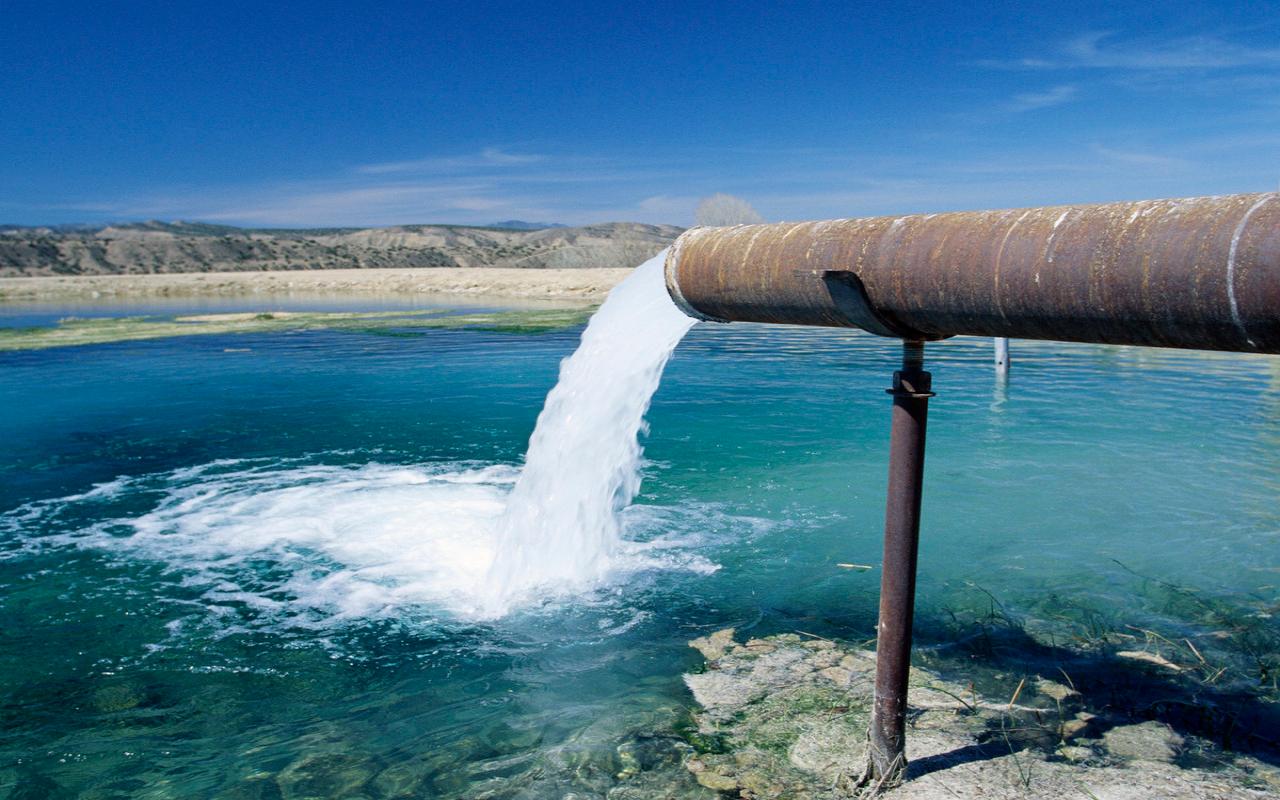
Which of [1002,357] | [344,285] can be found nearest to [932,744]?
[1002,357]

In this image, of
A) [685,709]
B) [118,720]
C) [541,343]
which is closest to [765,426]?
[685,709]

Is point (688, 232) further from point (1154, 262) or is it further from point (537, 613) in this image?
point (537, 613)

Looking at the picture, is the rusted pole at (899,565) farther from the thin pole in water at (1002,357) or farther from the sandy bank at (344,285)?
the sandy bank at (344,285)

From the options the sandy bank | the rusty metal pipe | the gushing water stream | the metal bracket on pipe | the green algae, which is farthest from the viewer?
the sandy bank

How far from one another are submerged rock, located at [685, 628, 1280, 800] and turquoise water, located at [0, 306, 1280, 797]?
0.26 metres

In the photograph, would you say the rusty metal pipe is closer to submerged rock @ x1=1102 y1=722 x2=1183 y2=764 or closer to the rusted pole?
the rusted pole

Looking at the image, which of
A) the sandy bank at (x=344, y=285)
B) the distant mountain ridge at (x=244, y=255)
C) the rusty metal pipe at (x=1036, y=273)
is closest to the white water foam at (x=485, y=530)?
Answer: the rusty metal pipe at (x=1036, y=273)

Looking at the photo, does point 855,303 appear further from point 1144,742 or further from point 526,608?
point 526,608

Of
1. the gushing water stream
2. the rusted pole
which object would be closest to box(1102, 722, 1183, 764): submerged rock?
the rusted pole

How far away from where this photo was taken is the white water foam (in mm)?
7465

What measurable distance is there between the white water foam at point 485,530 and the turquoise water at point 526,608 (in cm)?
6

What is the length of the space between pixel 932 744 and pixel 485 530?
5.50m

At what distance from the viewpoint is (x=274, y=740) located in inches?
209

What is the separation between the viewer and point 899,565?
13.4 feet
